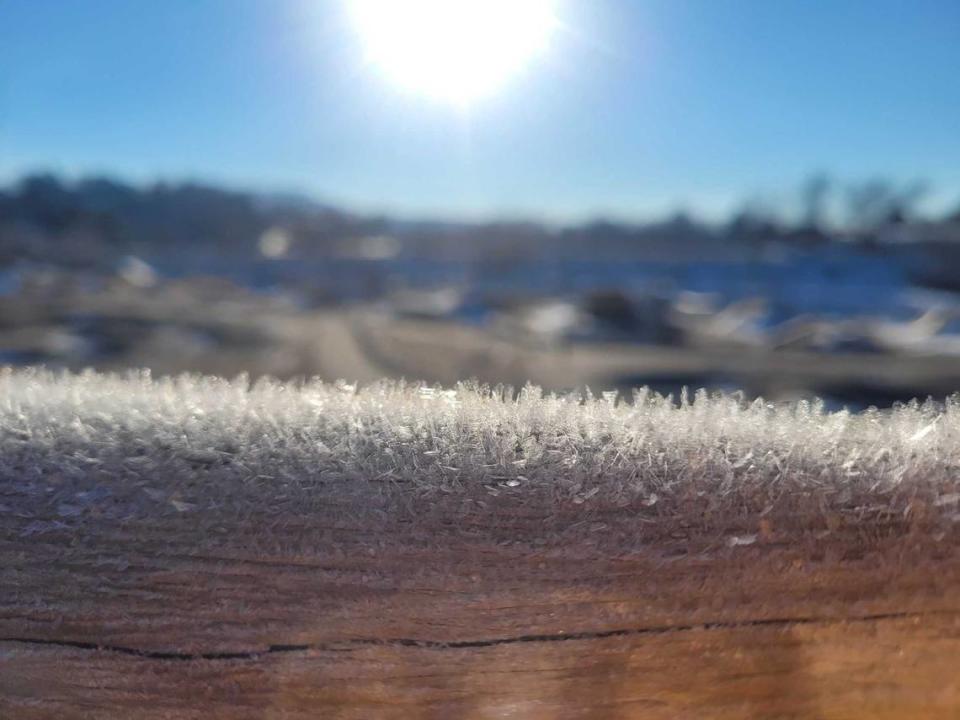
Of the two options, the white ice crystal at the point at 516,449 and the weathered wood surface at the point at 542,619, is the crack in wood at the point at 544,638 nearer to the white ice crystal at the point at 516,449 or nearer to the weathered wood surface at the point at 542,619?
the weathered wood surface at the point at 542,619

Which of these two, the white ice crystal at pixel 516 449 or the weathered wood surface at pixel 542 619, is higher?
the white ice crystal at pixel 516 449

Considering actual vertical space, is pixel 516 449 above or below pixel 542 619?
above

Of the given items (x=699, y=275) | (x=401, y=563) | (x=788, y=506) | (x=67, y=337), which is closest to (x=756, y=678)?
(x=788, y=506)

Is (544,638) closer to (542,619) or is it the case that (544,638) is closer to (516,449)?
(542,619)

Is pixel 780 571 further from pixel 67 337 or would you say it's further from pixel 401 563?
pixel 67 337

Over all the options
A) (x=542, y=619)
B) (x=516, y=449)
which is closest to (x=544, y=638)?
(x=542, y=619)

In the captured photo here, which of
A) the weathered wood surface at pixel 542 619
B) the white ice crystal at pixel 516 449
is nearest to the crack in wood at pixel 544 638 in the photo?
the weathered wood surface at pixel 542 619

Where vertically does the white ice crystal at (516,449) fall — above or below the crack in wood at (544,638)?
above

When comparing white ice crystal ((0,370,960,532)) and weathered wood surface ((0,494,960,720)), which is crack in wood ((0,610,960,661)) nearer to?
weathered wood surface ((0,494,960,720))
